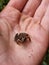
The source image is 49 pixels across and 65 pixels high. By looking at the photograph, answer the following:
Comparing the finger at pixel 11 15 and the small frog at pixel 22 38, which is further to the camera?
the finger at pixel 11 15

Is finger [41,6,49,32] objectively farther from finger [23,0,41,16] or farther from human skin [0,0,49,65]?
finger [23,0,41,16]

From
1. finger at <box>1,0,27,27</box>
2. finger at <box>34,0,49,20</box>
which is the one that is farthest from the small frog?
finger at <box>34,0,49,20</box>

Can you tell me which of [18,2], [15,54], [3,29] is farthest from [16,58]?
[18,2]

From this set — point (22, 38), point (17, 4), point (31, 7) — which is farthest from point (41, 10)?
point (22, 38)

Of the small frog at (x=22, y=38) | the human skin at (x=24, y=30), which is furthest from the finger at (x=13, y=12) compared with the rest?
the small frog at (x=22, y=38)

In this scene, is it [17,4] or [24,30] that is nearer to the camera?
[24,30]

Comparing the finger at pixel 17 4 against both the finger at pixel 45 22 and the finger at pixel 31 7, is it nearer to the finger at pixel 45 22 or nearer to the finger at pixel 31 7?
the finger at pixel 31 7

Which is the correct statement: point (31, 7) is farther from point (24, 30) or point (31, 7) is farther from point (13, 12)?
point (24, 30)
